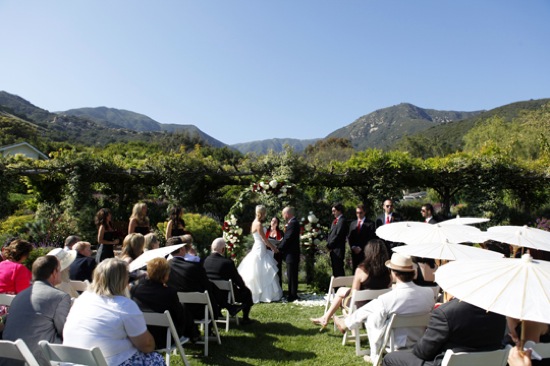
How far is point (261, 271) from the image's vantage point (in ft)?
25.8

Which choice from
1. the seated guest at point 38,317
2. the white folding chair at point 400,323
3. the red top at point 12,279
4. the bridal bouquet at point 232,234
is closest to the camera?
the seated guest at point 38,317

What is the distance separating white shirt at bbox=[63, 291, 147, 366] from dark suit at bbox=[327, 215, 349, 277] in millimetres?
5379

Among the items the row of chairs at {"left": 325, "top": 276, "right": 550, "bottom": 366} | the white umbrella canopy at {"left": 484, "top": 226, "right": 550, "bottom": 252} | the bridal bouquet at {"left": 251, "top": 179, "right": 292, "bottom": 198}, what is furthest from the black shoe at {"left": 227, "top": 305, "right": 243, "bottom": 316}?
the bridal bouquet at {"left": 251, "top": 179, "right": 292, "bottom": 198}

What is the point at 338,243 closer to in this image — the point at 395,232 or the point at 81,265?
the point at 395,232

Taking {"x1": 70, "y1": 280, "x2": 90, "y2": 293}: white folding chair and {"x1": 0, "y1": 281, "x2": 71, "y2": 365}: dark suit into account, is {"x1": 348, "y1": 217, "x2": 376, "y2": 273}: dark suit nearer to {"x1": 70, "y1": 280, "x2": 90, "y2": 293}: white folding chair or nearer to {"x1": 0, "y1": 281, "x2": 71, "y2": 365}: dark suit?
{"x1": 70, "y1": 280, "x2": 90, "y2": 293}: white folding chair

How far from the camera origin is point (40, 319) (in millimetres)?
3217

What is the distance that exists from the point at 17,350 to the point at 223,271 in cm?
344

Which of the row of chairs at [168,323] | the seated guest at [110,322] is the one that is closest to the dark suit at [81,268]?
the row of chairs at [168,323]

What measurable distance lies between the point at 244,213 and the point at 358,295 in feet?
28.9

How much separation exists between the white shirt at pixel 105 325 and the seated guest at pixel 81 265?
267 cm

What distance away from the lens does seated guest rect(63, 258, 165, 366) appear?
303 centimetres

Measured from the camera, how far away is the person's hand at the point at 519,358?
7.40 ft

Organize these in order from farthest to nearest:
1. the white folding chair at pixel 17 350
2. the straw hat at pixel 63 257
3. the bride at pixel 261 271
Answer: the bride at pixel 261 271
the straw hat at pixel 63 257
the white folding chair at pixel 17 350

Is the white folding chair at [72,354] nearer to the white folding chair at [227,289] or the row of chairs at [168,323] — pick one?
the row of chairs at [168,323]
